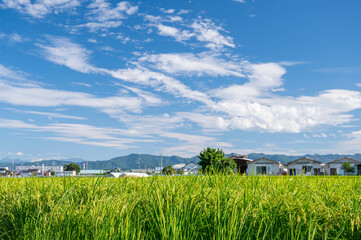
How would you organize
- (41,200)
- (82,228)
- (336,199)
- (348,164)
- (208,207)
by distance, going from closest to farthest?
(82,228)
(208,207)
(336,199)
(41,200)
(348,164)

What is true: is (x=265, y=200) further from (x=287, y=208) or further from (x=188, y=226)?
(x=188, y=226)

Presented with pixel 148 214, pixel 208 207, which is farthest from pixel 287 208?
pixel 148 214

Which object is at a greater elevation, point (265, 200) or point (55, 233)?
point (265, 200)

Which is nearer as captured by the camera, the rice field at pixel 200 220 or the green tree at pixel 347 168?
the rice field at pixel 200 220

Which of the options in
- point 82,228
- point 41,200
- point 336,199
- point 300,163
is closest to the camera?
point 82,228

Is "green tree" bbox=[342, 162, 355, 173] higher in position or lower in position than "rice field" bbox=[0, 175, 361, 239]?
lower

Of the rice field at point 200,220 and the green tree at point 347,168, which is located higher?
the rice field at point 200,220

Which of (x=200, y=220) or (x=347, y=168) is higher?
(x=200, y=220)

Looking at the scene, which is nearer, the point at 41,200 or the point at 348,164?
the point at 41,200

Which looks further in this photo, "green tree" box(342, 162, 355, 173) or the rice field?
"green tree" box(342, 162, 355, 173)

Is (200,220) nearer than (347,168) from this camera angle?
Yes

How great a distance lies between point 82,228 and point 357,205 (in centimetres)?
393

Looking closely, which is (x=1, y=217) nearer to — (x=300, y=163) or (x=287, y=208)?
(x=287, y=208)

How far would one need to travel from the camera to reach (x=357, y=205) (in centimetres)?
471
